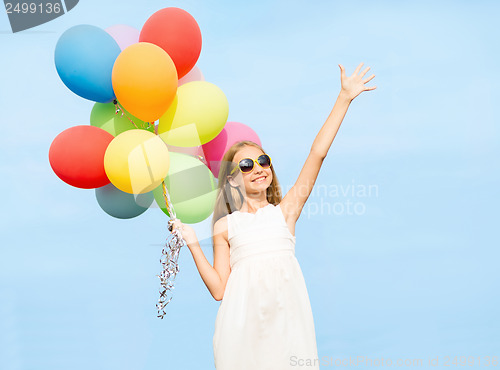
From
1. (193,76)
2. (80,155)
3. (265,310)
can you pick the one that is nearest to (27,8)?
(193,76)

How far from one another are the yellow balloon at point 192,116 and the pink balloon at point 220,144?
201 mm

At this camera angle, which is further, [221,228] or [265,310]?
[221,228]

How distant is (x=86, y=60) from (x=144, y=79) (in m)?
0.48

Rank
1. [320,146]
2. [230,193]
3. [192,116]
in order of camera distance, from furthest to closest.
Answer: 1. [192,116]
2. [230,193]
3. [320,146]

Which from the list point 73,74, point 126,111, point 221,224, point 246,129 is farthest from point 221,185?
point 73,74

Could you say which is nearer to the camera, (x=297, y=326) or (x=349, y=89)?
(x=297, y=326)

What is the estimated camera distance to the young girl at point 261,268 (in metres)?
3.07

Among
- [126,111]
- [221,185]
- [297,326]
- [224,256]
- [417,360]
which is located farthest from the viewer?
[417,360]

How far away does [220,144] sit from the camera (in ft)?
12.8

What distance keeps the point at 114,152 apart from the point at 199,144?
61 centimetres

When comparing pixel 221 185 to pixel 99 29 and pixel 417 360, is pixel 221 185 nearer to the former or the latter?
pixel 99 29

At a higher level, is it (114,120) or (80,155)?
(114,120)

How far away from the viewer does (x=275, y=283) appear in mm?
3102

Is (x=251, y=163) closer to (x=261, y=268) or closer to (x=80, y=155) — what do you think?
(x=261, y=268)
